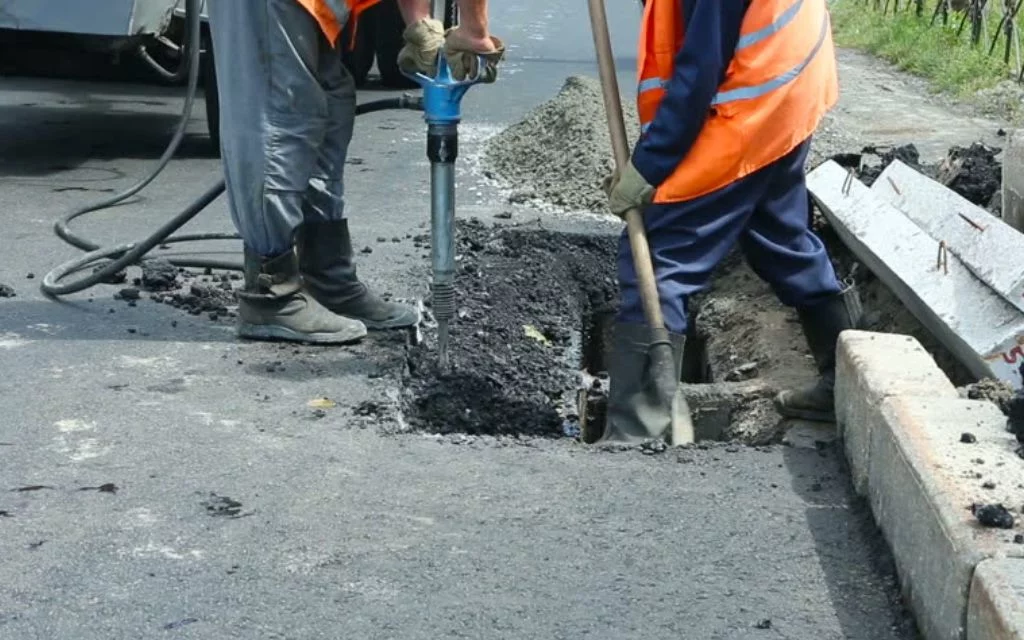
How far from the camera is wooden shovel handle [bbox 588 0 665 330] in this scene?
420 cm

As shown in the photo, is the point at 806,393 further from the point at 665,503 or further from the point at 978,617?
the point at 978,617

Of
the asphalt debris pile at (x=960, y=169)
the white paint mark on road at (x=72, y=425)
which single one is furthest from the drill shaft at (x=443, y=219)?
the asphalt debris pile at (x=960, y=169)

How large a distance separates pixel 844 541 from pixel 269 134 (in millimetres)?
2345

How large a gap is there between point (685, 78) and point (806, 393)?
1038 millimetres

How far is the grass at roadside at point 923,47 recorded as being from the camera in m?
10.7

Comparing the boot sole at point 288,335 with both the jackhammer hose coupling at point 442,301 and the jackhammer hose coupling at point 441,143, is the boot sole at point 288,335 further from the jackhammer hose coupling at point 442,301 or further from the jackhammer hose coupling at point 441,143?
the jackhammer hose coupling at point 441,143

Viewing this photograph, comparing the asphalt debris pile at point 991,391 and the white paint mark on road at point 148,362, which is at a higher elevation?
the asphalt debris pile at point 991,391

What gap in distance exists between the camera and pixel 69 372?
4.67 metres

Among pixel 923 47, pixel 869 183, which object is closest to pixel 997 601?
pixel 869 183

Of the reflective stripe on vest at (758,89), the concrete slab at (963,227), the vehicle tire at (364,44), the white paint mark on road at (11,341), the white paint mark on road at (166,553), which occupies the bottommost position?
the vehicle tire at (364,44)

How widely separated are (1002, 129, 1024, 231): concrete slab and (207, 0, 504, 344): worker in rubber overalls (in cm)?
179

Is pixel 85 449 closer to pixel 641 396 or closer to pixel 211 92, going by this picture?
pixel 641 396

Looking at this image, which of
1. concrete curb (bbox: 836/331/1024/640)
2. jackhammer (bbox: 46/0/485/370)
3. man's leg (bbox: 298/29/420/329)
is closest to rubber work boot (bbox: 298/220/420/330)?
man's leg (bbox: 298/29/420/329)

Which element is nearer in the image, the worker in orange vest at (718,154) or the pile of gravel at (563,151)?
the worker in orange vest at (718,154)
